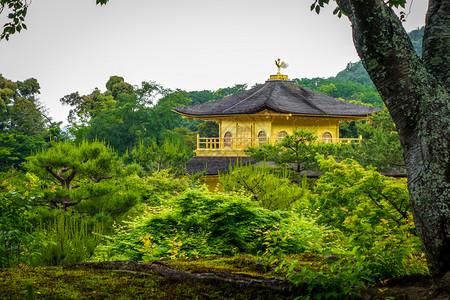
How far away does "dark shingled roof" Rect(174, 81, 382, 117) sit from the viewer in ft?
76.9

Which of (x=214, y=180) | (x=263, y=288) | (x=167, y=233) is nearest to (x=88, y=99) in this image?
(x=214, y=180)

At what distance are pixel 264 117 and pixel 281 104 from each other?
1.08 meters

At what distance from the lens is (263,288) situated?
3.13 metres

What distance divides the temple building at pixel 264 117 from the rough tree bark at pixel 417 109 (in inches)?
739

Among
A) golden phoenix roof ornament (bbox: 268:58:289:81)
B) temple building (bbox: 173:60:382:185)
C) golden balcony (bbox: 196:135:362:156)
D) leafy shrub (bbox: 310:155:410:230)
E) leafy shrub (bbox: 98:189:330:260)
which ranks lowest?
leafy shrub (bbox: 98:189:330:260)

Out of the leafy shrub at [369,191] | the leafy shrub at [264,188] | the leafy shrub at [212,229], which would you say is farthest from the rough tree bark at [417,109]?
the leafy shrub at [264,188]

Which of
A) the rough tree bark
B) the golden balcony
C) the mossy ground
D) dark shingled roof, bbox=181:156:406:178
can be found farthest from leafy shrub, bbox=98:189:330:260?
the golden balcony

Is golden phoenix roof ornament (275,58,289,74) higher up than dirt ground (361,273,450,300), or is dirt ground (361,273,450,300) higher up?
golden phoenix roof ornament (275,58,289,74)

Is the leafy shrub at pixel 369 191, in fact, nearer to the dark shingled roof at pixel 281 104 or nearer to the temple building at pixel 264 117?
the temple building at pixel 264 117

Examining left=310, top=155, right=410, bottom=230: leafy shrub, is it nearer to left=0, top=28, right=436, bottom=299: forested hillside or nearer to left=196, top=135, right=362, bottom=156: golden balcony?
left=0, top=28, right=436, bottom=299: forested hillside

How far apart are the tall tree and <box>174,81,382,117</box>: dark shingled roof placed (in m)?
19.3

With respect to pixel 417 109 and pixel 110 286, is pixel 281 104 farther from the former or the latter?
pixel 110 286

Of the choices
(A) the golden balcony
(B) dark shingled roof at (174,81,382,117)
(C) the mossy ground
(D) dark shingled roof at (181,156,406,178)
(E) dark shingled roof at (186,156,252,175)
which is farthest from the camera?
(B) dark shingled roof at (174,81,382,117)

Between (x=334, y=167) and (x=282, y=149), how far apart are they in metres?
11.0
